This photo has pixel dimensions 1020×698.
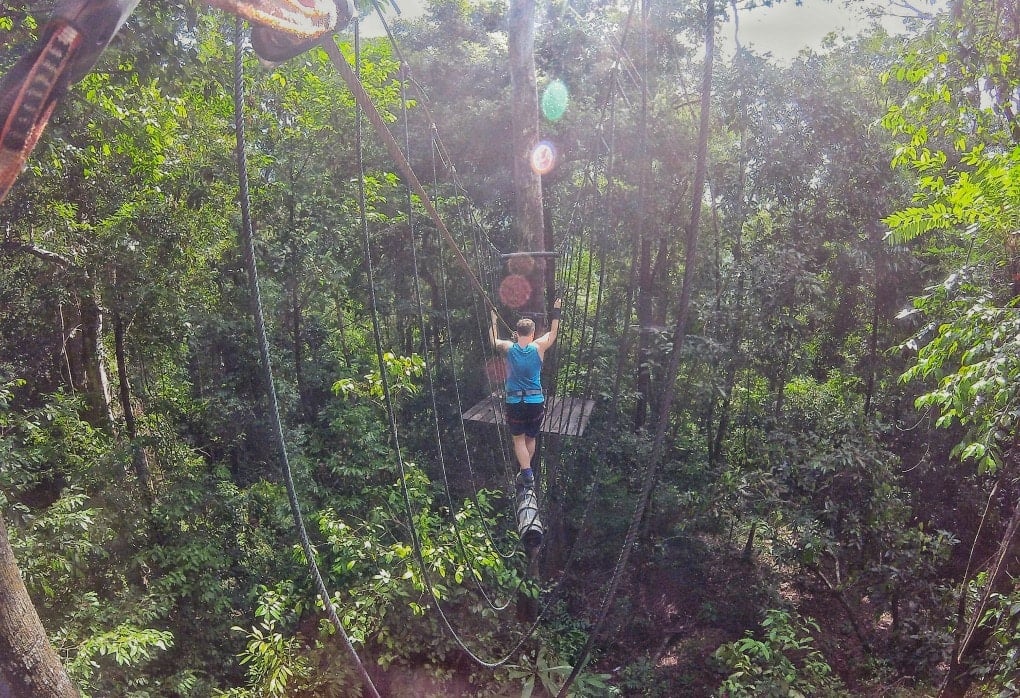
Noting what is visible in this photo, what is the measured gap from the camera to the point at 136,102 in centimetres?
402

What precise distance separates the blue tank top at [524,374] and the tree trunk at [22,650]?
245 centimetres

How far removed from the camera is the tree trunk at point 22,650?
2.67 m

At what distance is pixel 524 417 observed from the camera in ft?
11.7

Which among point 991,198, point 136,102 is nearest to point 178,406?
point 136,102

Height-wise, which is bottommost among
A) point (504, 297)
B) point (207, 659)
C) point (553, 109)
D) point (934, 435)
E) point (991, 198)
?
point (207, 659)

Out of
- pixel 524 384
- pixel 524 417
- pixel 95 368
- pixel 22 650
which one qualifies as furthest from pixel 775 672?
pixel 95 368

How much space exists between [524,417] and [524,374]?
0.27 meters

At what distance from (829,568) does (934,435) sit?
174 centimetres

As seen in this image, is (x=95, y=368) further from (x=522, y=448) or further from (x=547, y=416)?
(x=522, y=448)

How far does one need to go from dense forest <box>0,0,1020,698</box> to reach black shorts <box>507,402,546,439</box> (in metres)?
0.43

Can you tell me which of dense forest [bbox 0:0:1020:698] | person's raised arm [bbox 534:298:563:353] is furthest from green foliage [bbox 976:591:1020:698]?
person's raised arm [bbox 534:298:563:353]

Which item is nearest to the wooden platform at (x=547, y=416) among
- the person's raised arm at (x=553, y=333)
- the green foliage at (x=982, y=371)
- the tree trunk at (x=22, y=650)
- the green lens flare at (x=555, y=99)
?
the person's raised arm at (x=553, y=333)

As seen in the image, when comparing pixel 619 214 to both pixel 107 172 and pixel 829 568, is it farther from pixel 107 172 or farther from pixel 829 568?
pixel 107 172

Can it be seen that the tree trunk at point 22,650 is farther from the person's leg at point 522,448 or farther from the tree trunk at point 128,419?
the tree trunk at point 128,419
